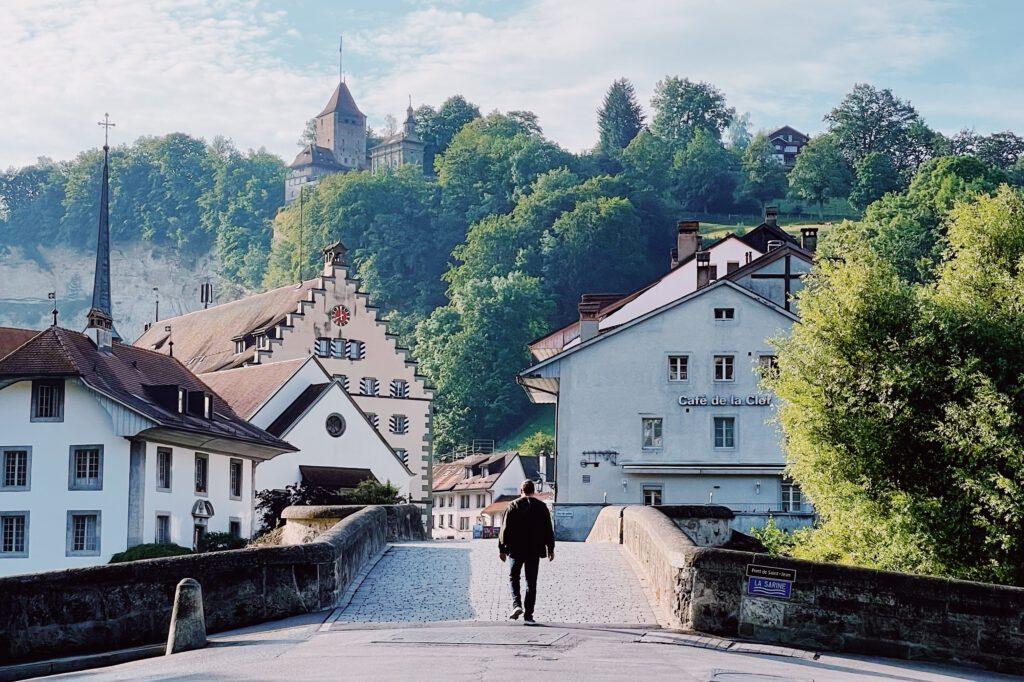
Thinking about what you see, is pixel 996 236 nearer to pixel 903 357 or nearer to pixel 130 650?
pixel 903 357

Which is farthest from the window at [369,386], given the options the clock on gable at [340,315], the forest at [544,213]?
the forest at [544,213]

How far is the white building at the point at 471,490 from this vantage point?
106438mm

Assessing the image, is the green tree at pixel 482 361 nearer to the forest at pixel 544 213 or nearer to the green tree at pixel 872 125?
the forest at pixel 544 213

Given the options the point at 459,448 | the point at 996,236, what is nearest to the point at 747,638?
the point at 996,236

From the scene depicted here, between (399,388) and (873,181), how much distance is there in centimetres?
8922

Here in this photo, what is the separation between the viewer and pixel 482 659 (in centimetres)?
1540

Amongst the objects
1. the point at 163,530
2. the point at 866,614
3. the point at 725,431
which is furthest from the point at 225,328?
the point at 866,614

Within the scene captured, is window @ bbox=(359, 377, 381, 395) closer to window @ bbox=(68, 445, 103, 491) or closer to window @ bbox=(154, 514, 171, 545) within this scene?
window @ bbox=(154, 514, 171, 545)

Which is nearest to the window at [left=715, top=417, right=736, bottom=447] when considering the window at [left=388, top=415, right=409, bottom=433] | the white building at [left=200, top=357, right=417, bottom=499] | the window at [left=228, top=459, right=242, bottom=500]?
the white building at [left=200, top=357, right=417, bottom=499]

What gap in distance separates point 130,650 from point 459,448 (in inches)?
4271

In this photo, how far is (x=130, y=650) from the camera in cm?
1783

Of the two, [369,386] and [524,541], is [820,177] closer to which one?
[369,386]

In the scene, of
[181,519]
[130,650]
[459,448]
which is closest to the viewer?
[130,650]

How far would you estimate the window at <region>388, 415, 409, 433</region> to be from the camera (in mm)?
80619
